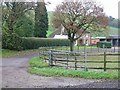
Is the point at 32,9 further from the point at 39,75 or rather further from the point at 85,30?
the point at 39,75

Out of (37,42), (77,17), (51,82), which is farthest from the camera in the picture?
(37,42)

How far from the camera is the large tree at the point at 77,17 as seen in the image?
35.0 m

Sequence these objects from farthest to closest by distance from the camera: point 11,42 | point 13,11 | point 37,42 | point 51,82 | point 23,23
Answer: point 37,42 < point 23,23 < point 13,11 < point 11,42 < point 51,82

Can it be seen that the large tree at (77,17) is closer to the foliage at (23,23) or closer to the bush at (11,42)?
the foliage at (23,23)

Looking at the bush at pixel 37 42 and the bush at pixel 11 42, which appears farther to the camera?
the bush at pixel 37 42

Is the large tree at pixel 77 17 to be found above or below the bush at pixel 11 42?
above

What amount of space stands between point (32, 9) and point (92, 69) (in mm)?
25131

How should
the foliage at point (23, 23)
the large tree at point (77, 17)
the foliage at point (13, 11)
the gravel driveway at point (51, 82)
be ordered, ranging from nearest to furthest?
the gravel driveway at point (51, 82) < the large tree at point (77, 17) < the foliage at point (13, 11) < the foliage at point (23, 23)

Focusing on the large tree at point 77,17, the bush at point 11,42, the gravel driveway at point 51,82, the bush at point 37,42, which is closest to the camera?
the gravel driveway at point 51,82

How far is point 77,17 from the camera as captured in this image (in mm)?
35469

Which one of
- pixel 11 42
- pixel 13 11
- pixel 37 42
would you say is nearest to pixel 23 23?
pixel 13 11

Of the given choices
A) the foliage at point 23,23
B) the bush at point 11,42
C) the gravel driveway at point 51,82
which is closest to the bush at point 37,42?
the foliage at point 23,23

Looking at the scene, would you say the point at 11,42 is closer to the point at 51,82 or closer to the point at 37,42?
the point at 37,42

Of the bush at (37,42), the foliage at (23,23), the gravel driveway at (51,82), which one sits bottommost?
the gravel driveway at (51,82)
